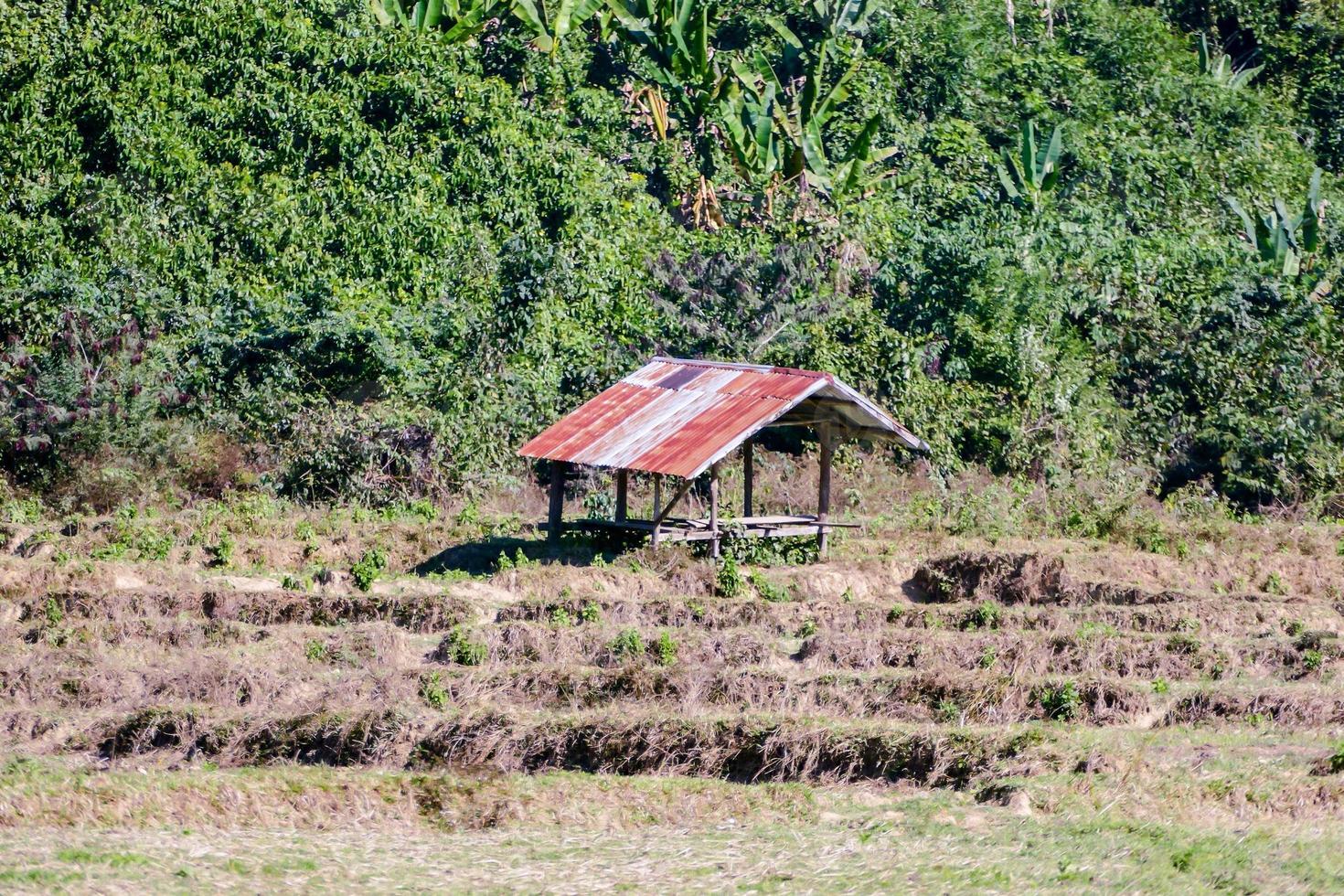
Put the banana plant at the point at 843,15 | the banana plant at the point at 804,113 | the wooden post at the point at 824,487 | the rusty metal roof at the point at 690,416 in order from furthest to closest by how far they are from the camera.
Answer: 1. the banana plant at the point at 843,15
2. the banana plant at the point at 804,113
3. the wooden post at the point at 824,487
4. the rusty metal roof at the point at 690,416

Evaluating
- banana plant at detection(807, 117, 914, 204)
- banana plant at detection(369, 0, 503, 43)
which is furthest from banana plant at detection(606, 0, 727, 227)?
banana plant at detection(369, 0, 503, 43)

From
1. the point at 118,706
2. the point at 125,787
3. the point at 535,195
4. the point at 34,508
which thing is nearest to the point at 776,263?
the point at 535,195

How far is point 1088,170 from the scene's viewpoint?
82.9 ft

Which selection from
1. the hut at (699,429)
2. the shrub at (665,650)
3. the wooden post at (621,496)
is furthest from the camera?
the wooden post at (621,496)

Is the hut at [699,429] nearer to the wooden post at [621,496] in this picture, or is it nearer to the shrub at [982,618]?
the wooden post at [621,496]

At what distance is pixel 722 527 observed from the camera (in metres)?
14.3

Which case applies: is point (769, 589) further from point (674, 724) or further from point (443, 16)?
point (443, 16)

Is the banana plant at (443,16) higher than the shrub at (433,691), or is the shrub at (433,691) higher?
the banana plant at (443,16)

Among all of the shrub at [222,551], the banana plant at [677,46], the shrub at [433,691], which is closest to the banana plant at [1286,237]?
the banana plant at [677,46]

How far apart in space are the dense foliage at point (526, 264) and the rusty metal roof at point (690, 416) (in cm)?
369

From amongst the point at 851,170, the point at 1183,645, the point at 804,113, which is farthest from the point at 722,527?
the point at 804,113

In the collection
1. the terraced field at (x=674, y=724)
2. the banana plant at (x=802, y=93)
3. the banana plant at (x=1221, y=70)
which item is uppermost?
the banana plant at (x=1221, y=70)

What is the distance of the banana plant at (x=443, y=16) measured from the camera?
2294 centimetres

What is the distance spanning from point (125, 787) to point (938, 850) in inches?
161
